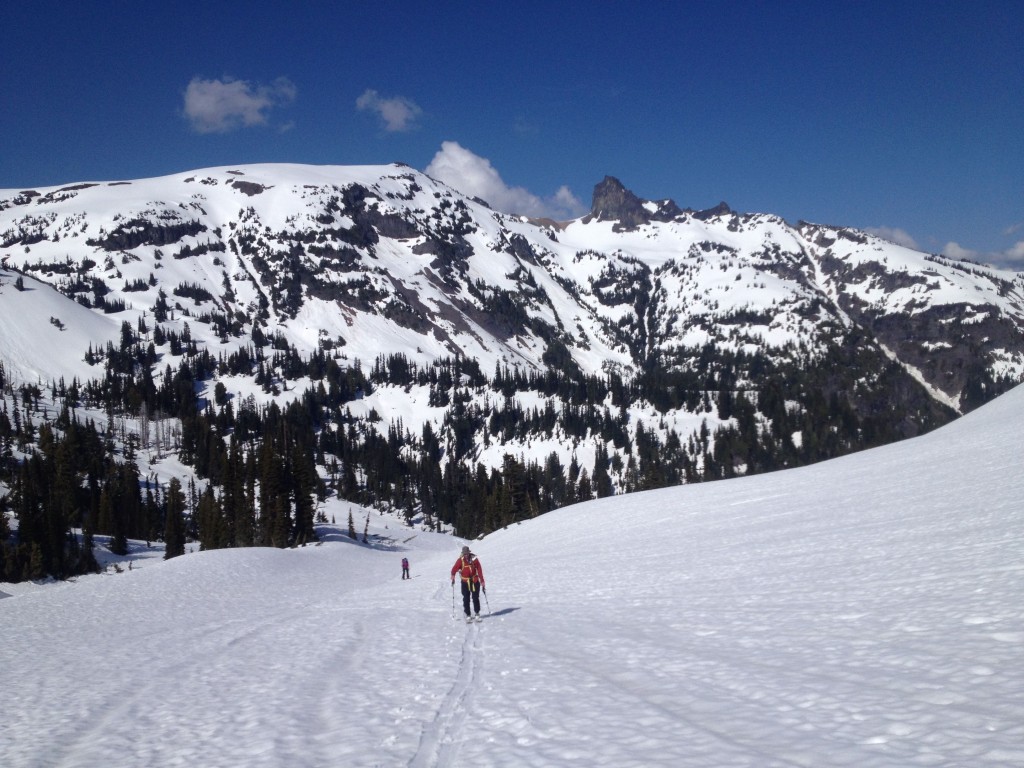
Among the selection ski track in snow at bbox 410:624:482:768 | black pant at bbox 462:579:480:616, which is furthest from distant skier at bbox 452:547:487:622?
ski track in snow at bbox 410:624:482:768

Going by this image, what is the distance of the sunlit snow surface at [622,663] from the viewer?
8.35 m

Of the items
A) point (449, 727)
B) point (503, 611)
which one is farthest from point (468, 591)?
point (449, 727)

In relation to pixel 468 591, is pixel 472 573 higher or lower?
higher

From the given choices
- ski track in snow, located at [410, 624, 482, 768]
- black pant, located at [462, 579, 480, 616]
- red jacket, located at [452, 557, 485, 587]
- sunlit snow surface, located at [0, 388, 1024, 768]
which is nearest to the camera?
sunlit snow surface, located at [0, 388, 1024, 768]

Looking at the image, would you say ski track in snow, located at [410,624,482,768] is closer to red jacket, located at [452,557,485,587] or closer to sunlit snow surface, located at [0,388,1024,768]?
sunlit snow surface, located at [0,388,1024,768]

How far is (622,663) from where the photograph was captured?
12.8m

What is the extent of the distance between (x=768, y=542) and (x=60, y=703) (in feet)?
75.6

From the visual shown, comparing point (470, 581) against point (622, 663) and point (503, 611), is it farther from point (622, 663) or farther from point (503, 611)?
point (622, 663)

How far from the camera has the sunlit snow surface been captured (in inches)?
329

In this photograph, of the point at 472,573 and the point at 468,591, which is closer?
the point at 468,591

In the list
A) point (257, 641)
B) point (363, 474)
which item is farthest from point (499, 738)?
point (363, 474)

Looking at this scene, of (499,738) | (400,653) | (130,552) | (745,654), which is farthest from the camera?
(130,552)

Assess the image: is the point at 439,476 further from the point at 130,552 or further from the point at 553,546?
the point at 553,546

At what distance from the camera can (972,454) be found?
33.8 m
